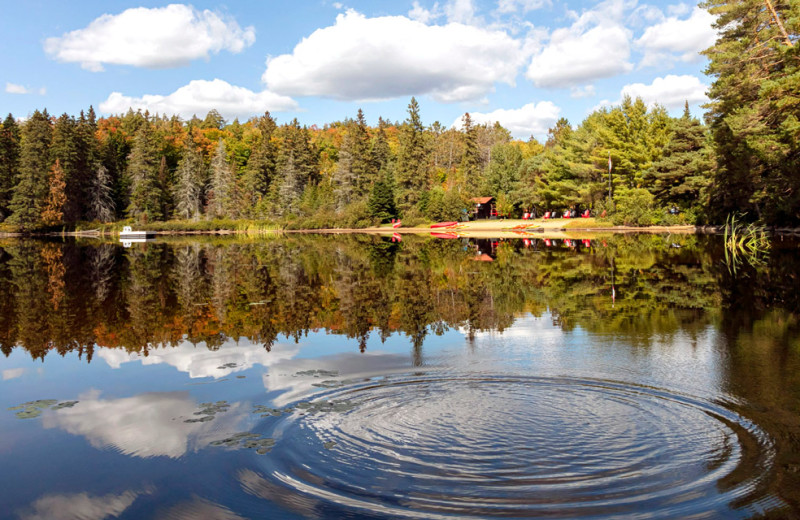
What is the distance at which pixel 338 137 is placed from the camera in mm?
130750

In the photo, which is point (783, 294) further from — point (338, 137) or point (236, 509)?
point (338, 137)

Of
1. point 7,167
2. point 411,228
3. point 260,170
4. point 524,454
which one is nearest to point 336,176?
point 260,170

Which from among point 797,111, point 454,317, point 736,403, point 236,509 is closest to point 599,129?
point 797,111

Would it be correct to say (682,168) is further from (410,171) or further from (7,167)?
(7,167)

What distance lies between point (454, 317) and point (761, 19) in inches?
1351

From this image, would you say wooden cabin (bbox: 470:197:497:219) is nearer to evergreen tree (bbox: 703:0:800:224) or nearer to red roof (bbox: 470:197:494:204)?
red roof (bbox: 470:197:494:204)

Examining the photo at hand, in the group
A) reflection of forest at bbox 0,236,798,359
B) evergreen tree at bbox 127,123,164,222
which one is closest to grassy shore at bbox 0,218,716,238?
evergreen tree at bbox 127,123,164,222

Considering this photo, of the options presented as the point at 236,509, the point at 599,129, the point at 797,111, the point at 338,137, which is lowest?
the point at 236,509

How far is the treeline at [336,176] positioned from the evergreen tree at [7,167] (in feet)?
0.46

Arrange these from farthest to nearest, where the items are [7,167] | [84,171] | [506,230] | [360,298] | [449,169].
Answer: [449,169]
[84,171]
[7,167]
[506,230]
[360,298]

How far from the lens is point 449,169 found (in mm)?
119188

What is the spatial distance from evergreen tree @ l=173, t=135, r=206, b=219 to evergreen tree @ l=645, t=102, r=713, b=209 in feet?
207

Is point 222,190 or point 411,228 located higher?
point 222,190

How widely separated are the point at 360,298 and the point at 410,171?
213 ft
